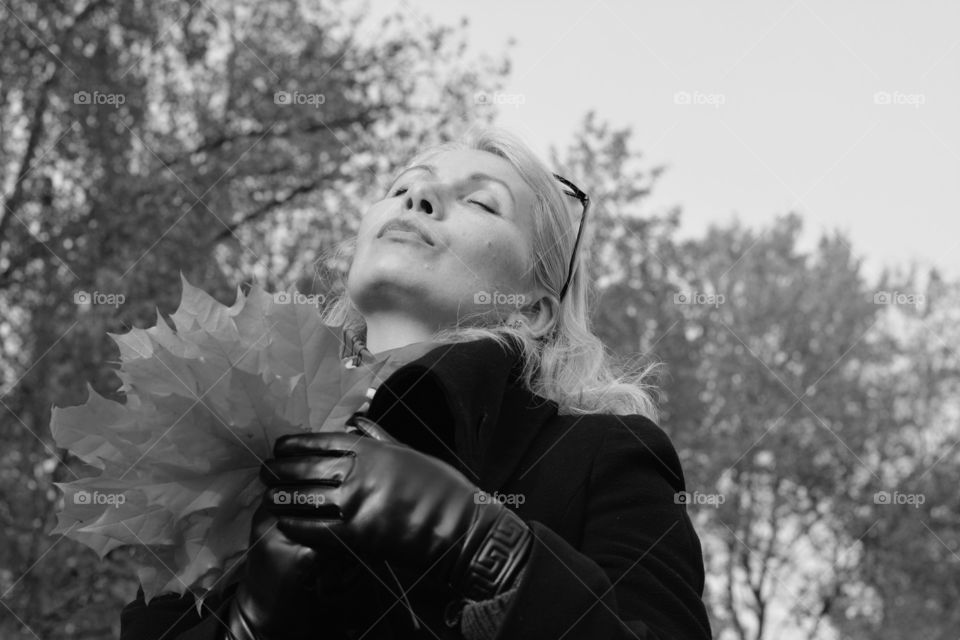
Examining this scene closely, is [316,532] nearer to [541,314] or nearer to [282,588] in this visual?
[282,588]

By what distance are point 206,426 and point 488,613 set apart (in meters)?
0.50

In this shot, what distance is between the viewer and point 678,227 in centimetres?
1388

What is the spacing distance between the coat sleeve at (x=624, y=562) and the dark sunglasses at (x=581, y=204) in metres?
0.71

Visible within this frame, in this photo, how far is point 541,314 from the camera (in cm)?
271

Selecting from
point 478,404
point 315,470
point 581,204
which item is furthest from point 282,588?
point 581,204

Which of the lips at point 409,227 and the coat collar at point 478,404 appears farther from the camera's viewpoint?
the lips at point 409,227

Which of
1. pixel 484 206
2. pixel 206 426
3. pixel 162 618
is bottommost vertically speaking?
pixel 162 618

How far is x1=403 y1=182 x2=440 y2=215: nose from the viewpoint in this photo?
2512mm

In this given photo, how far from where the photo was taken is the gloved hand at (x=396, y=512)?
1.50m

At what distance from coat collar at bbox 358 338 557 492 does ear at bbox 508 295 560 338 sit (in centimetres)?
29

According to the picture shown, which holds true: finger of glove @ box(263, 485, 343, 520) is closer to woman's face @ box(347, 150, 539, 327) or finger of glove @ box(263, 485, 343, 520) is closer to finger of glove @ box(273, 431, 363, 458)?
finger of glove @ box(273, 431, 363, 458)

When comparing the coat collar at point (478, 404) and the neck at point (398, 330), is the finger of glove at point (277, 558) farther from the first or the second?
the neck at point (398, 330)

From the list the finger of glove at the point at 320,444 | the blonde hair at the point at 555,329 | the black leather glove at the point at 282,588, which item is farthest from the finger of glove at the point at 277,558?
the blonde hair at the point at 555,329

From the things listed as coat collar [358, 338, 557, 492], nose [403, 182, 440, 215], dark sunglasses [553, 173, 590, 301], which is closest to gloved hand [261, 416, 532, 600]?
coat collar [358, 338, 557, 492]
